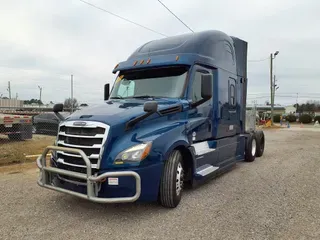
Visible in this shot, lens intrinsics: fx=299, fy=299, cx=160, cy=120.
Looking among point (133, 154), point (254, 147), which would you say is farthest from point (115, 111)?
point (254, 147)

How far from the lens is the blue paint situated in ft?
13.9

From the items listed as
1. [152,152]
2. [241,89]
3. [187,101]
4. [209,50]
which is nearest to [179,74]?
[187,101]

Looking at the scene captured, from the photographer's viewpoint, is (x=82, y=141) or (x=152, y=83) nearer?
(x=82, y=141)

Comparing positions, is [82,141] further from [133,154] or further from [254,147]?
[254,147]

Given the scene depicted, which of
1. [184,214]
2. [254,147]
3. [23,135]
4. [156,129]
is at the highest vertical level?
[156,129]

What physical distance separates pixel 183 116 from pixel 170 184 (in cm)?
125

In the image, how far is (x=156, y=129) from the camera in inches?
180

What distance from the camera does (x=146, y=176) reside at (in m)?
4.24

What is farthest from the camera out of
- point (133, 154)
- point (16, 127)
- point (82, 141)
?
point (16, 127)

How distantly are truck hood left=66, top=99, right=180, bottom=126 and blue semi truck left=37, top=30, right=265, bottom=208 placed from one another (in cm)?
1

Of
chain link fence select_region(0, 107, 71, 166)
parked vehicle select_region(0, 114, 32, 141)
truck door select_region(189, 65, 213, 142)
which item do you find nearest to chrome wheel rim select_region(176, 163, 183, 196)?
truck door select_region(189, 65, 213, 142)

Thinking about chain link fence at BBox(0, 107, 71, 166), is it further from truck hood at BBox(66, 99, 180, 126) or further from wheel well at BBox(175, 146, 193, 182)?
wheel well at BBox(175, 146, 193, 182)

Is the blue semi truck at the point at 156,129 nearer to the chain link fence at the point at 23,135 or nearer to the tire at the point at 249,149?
the tire at the point at 249,149

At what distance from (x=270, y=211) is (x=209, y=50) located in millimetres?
3396
